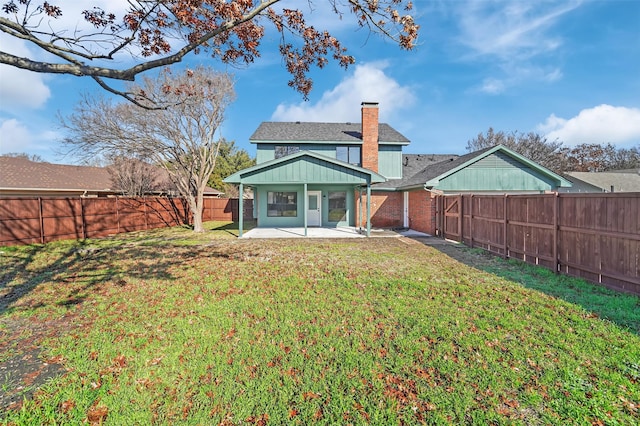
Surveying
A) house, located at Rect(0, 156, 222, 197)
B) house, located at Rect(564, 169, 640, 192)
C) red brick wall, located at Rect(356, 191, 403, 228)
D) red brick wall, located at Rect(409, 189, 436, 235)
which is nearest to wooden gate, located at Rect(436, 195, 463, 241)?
red brick wall, located at Rect(409, 189, 436, 235)

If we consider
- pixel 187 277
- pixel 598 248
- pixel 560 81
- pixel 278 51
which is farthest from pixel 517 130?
pixel 187 277

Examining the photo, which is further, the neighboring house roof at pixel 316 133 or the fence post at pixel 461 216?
the neighboring house roof at pixel 316 133

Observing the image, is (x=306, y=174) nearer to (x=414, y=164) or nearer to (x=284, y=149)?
(x=284, y=149)

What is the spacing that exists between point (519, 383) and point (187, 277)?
6.52 meters

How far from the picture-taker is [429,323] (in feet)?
13.6

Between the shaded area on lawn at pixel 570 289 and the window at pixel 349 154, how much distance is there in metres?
11.1

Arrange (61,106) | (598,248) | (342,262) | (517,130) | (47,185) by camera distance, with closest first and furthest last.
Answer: (598,248)
(342,262)
(61,106)
(47,185)
(517,130)

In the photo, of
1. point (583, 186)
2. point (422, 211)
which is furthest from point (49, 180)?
point (583, 186)

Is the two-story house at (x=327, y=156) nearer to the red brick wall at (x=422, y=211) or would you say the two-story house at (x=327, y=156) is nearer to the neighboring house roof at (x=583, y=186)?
the red brick wall at (x=422, y=211)

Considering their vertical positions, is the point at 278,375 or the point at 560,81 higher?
the point at 560,81

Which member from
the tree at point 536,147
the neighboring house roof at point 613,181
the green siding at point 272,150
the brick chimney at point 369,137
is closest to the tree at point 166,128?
the green siding at point 272,150

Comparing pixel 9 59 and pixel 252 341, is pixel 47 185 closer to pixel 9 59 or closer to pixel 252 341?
pixel 9 59

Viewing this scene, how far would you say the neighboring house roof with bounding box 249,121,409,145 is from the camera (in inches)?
A: 722

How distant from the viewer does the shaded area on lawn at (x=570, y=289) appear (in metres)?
4.34
